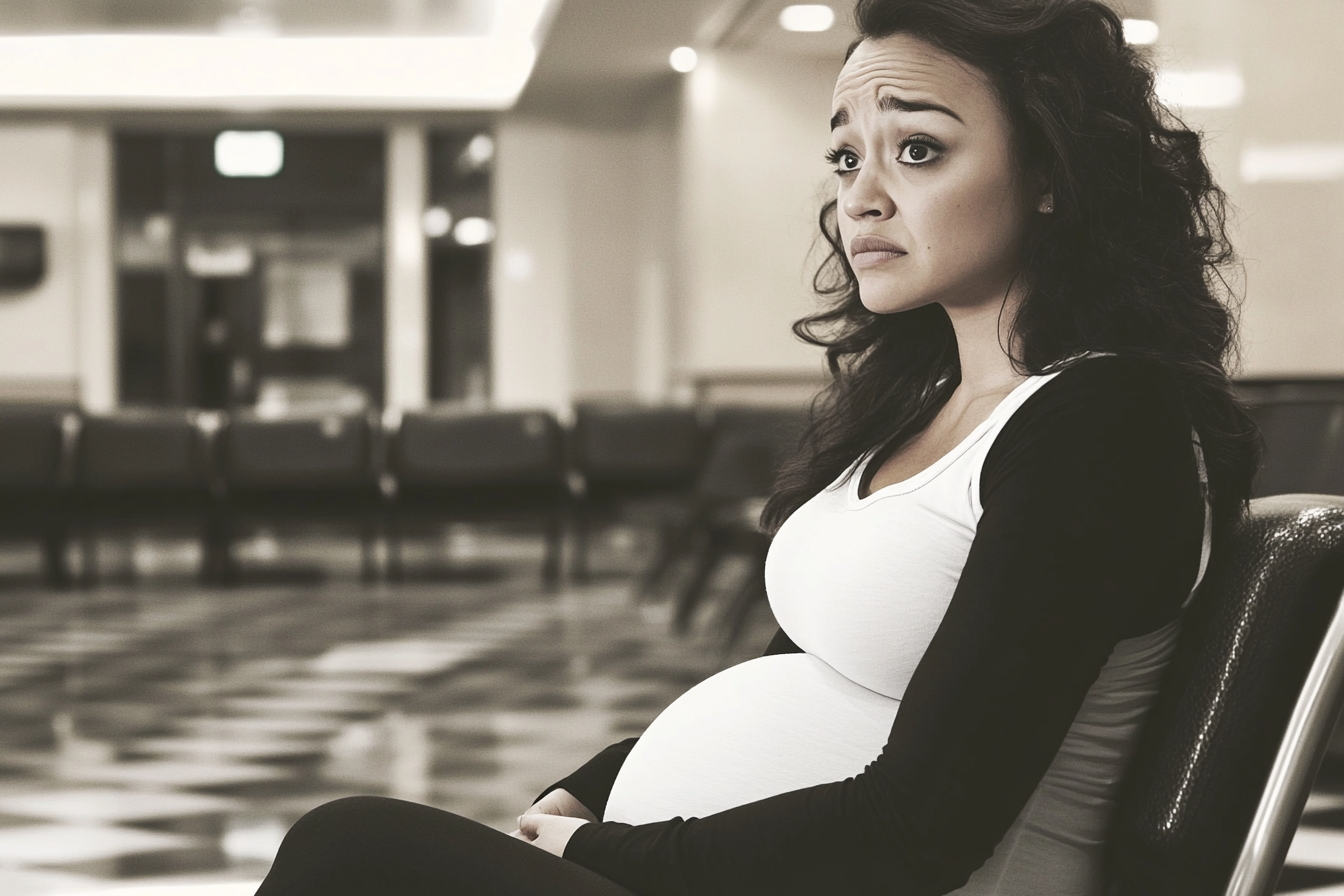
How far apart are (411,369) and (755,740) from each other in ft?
32.1

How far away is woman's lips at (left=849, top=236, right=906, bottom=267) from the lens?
1.02m

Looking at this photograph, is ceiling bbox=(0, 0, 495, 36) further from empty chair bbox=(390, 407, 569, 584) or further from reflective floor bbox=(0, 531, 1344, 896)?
reflective floor bbox=(0, 531, 1344, 896)

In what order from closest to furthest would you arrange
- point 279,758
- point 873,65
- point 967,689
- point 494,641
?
1. point 967,689
2. point 873,65
3. point 279,758
4. point 494,641

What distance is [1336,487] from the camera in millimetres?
2895

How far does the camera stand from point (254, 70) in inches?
367

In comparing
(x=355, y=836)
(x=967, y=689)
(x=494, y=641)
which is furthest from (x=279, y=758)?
(x=967, y=689)

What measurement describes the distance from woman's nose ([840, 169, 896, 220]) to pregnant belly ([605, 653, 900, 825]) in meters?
0.34

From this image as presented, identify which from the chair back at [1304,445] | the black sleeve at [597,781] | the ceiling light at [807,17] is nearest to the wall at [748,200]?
the ceiling light at [807,17]

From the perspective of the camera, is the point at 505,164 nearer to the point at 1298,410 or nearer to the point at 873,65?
the point at 1298,410

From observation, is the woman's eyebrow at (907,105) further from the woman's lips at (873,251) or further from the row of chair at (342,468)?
the row of chair at (342,468)

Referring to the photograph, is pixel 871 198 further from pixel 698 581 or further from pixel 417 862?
pixel 698 581

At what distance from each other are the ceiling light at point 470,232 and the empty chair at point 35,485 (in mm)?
3780

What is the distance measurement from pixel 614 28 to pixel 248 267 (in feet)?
13.9

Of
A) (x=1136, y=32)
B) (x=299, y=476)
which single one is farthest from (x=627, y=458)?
(x=1136, y=32)
